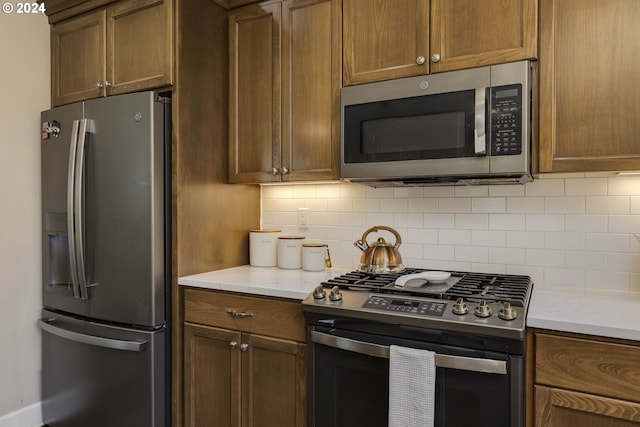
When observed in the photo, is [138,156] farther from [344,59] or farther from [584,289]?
[584,289]

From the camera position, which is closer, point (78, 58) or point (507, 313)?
point (507, 313)

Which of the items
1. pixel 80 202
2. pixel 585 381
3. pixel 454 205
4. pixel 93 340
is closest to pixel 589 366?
pixel 585 381

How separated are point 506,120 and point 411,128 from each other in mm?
371

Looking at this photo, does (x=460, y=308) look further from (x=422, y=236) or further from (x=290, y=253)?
(x=290, y=253)

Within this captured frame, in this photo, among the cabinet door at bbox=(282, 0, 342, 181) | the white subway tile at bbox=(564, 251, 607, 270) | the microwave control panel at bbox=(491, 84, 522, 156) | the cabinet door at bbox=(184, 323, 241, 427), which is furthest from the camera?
the cabinet door at bbox=(282, 0, 342, 181)

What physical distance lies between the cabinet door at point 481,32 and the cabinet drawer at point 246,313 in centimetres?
119

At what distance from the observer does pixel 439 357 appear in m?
1.40

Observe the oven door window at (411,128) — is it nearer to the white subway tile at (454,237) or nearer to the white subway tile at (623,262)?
the white subway tile at (454,237)

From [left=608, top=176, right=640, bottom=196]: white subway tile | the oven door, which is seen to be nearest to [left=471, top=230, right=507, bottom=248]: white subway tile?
[left=608, top=176, right=640, bottom=196]: white subway tile

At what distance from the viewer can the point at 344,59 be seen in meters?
1.99

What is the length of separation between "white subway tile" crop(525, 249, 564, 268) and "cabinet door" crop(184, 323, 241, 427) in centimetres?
135

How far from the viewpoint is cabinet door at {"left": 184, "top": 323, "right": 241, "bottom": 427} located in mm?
1924

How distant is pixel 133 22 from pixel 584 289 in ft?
7.94

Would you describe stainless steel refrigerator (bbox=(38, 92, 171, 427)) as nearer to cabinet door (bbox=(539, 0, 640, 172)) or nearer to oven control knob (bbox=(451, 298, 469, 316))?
oven control knob (bbox=(451, 298, 469, 316))
